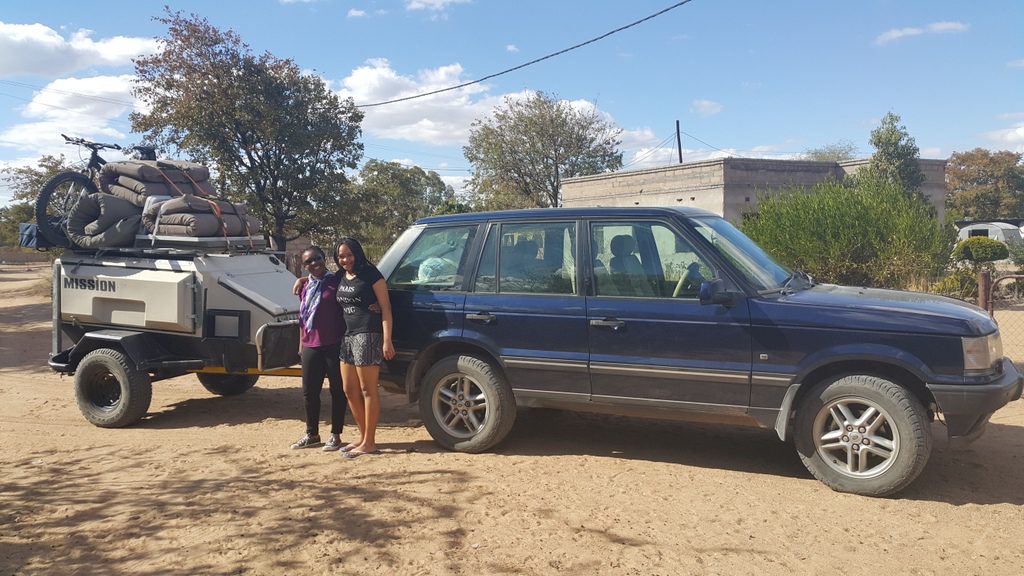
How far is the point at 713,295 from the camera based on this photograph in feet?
15.7

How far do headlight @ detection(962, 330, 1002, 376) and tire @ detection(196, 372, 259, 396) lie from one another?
716cm

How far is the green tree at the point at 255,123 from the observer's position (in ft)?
58.5

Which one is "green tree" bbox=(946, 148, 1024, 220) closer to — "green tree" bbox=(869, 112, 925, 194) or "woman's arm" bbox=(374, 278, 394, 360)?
"green tree" bbox=(869, 112, 925, 194)

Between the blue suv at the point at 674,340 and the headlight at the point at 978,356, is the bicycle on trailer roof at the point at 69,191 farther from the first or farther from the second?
the headlight at the point at 978,356

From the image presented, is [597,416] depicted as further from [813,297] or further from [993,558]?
[993,558]

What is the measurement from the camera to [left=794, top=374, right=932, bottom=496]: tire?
445cm

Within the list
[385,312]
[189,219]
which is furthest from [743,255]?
[189,219]

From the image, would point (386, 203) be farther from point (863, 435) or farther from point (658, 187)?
point (863, 435)

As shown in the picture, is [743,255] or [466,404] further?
[466,404]

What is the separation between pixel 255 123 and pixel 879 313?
16.6 metres

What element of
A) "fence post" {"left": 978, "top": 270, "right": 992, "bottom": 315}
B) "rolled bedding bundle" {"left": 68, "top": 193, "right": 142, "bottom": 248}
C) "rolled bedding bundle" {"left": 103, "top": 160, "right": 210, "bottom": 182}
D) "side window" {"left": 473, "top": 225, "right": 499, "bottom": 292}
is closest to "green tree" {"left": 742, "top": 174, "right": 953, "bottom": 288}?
"fence post" {"left": 978, "top": 270, "right": 992, "bottom": 315}

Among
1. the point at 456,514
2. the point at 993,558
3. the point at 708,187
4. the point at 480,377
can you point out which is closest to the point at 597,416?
the point at 480,377

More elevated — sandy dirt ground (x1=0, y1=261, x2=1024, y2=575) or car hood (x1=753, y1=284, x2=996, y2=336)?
car hood (x1=753, y1=284, x2=996, y2=336)

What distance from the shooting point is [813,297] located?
16.3 ft
